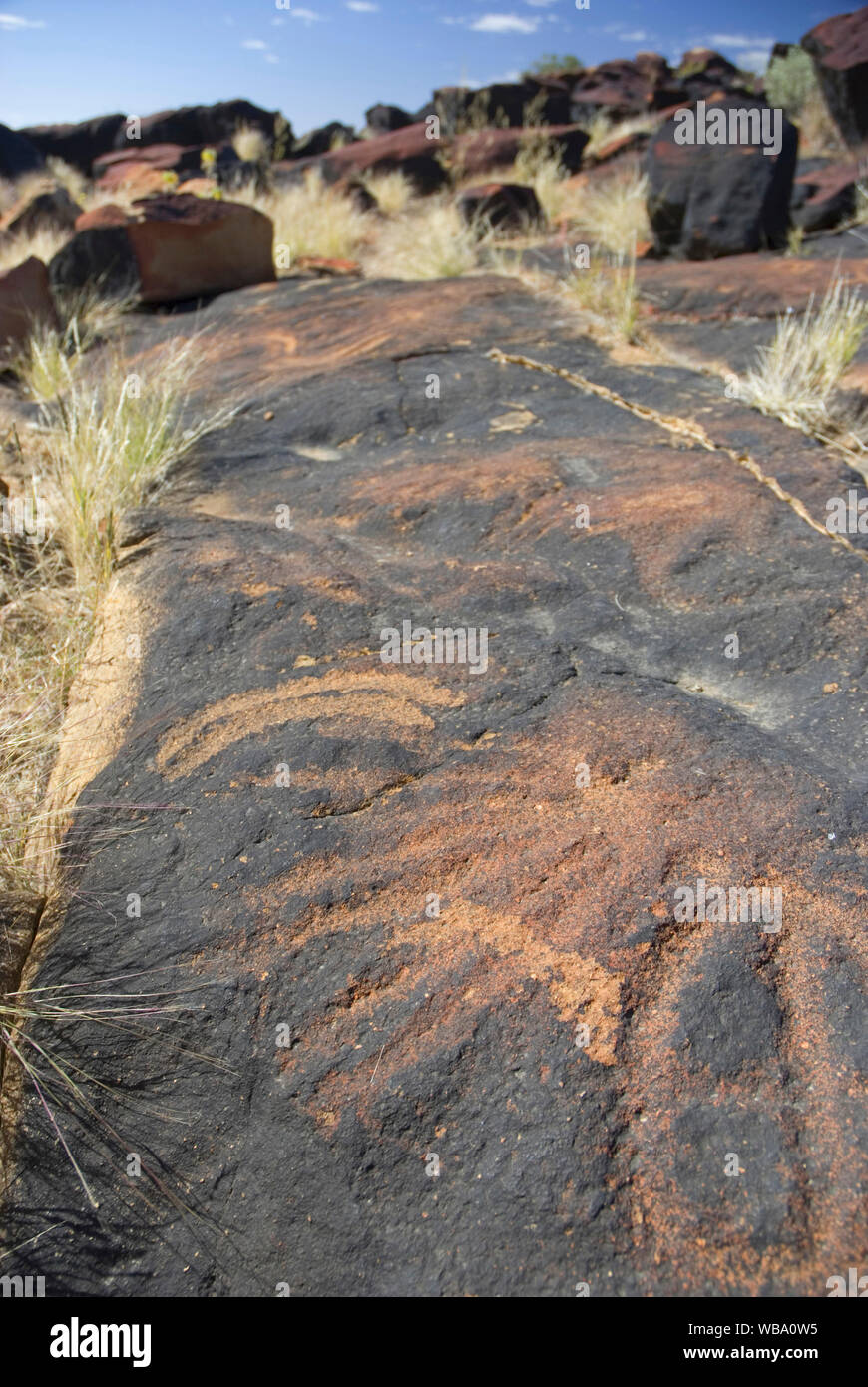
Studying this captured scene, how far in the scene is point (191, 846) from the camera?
6.87 ft

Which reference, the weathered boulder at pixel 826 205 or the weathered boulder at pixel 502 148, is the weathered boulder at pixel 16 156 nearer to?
the weathered boulder at pixel 502 148

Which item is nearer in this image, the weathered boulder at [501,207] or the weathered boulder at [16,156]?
the weathered boulder at [501,207]

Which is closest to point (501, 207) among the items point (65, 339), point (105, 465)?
point (65, 339)

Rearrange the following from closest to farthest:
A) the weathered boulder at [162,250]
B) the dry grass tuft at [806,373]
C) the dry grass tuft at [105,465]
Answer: the dry grass tuft at [105,465] → the dry grass tuft at [806,373] → the weathered boulder at [162,250]

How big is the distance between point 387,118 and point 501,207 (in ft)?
33.8

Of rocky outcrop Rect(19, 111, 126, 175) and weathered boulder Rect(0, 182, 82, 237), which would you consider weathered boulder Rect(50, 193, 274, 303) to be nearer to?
weathered boulder Rect(0, 182, 82, 237)

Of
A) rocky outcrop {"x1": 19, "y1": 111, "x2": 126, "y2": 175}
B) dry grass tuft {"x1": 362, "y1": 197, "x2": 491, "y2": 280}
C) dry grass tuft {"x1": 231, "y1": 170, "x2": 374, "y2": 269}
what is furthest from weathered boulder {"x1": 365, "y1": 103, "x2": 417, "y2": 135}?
dry grass tuft {"x1": 362, "y1": 197, "x2": 491, "y2": 280}

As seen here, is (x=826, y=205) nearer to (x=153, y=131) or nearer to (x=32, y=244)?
(x=32, y=244)

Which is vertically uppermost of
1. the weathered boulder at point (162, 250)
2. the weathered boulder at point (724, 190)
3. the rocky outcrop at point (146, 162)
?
the rocky outcrop at point (146, 162)

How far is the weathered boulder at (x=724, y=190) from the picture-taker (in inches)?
262

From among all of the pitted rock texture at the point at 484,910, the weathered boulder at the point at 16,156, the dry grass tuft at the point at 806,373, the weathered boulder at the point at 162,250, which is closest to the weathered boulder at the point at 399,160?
the weathered boulder at the point at 16,156

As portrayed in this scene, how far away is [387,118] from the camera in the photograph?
55.8 feet

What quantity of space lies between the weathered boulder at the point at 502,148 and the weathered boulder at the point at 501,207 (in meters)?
3.27
